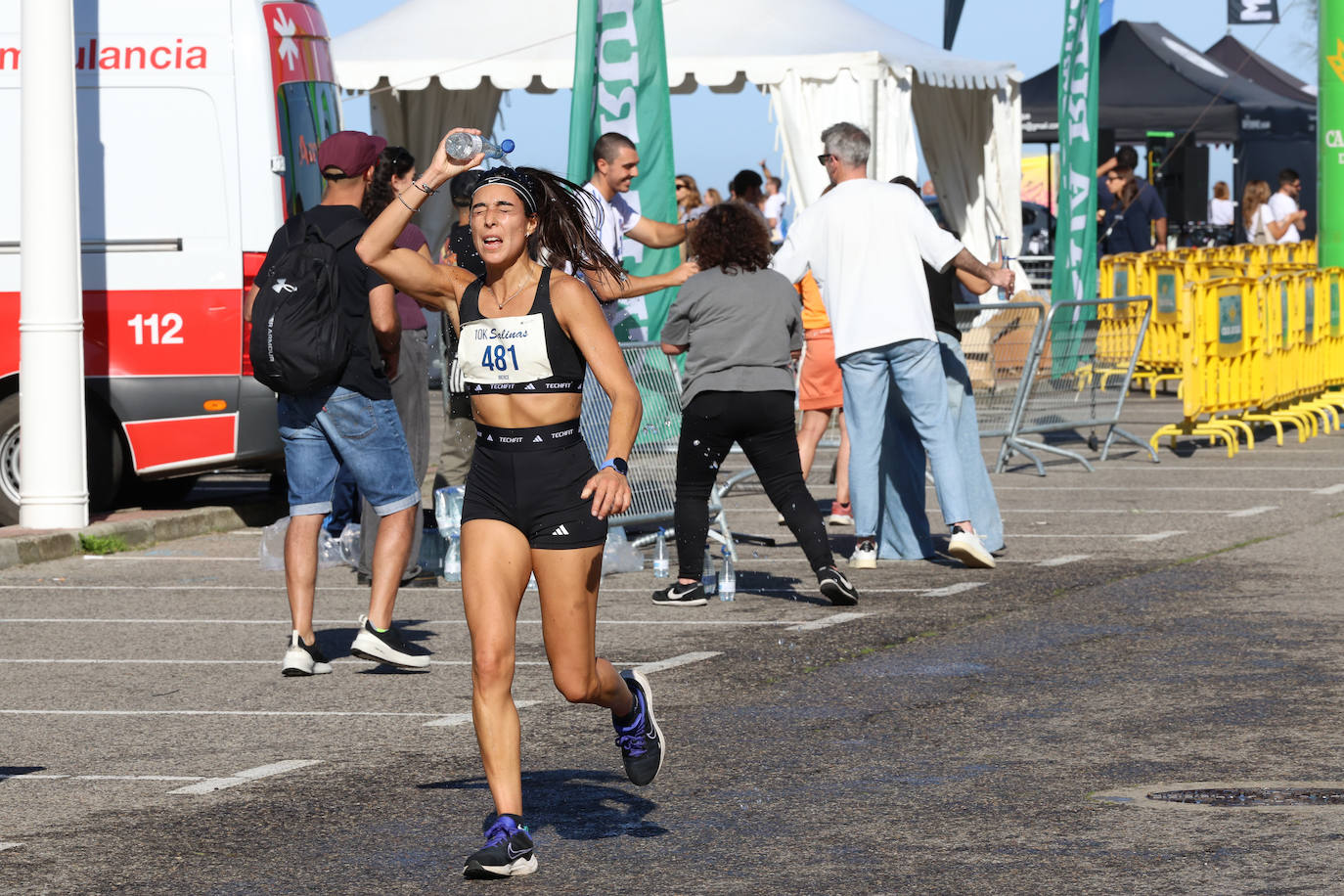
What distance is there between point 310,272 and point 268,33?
442cm

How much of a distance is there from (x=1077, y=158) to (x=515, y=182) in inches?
563

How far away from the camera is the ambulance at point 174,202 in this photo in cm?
1190

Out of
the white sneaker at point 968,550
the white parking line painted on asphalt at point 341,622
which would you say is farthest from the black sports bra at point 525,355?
the white sneaker at point 968,550

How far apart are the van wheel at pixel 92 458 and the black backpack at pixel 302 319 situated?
14.8ft

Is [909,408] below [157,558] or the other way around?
the other way around

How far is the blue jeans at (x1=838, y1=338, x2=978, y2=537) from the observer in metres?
10.4

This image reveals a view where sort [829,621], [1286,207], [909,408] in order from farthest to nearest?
[1286,207]
[909,408]
[829,621]

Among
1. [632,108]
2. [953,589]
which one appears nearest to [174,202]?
[632,108]

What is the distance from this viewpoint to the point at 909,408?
1048 cm

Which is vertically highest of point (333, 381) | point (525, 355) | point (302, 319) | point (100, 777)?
point (302, 319)

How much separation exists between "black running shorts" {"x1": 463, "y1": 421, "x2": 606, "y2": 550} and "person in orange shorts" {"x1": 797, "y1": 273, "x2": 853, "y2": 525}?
23.5 feet

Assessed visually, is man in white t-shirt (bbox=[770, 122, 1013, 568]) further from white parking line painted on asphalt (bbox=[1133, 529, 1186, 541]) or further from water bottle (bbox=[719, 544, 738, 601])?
white parking line painted on asphalt (bbox=[1133, 529, 1186, 541])

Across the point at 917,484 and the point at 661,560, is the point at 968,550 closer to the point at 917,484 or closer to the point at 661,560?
the point at 917,484

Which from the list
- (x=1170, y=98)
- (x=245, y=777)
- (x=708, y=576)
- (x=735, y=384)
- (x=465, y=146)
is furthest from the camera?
(x=1170, y=98)
